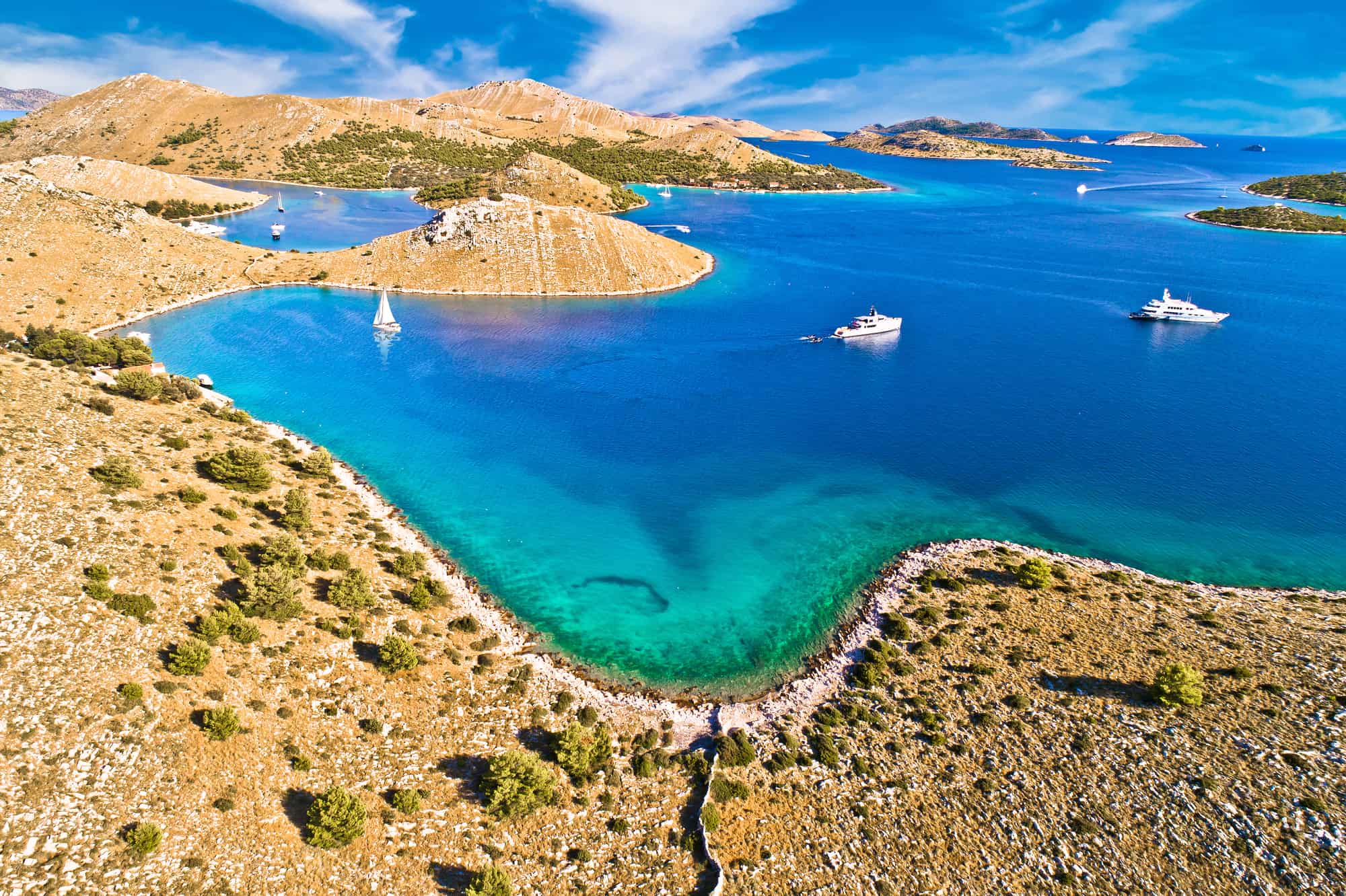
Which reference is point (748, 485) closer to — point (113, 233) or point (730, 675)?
point (730, 675)

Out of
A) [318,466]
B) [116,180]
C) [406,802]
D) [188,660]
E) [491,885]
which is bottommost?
[491,885]

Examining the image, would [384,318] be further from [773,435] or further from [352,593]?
[352,593]

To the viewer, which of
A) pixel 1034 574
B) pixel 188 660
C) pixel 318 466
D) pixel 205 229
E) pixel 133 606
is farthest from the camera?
pixel 205 229

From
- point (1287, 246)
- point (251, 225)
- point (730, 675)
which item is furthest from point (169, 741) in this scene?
point (1287, 246)

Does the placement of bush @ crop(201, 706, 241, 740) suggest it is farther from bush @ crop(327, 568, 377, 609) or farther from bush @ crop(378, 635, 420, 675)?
bush @ crop(327, 568, 377, 609)

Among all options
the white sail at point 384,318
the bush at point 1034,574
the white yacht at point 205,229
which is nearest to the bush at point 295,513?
the bush at point 1034,574

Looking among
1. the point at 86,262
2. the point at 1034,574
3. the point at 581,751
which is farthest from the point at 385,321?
the point at 1034,574
